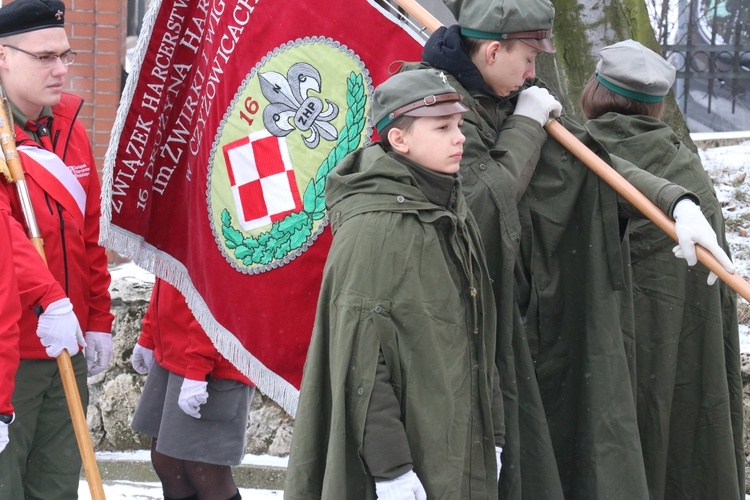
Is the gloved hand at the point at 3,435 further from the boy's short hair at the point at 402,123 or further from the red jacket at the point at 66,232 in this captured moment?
the boy's short hair at the point at 402,123

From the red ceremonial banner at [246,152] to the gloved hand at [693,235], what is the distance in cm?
108

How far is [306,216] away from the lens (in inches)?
153

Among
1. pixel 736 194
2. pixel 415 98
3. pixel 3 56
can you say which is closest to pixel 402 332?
pixel 415 98

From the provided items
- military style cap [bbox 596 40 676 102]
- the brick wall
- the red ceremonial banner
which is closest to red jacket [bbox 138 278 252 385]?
the red ceremonial banner

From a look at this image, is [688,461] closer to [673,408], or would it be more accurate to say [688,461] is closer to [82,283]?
[673,408]

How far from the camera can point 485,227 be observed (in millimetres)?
3242

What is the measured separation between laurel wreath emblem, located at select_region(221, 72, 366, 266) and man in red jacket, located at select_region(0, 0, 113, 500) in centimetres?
60

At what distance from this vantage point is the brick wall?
6941 millimetres

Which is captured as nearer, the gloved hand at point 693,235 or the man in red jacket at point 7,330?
the gloved hand at point 693,235

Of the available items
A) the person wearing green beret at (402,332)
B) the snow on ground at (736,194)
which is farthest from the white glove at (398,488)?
the snow on ground at (736,194)

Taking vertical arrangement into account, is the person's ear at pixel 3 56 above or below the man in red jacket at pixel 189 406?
above

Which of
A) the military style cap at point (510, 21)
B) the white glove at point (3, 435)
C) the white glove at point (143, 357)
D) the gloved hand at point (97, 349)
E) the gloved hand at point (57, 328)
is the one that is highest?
the military style cap at point (510, 21)

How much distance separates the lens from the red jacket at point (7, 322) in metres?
3.38

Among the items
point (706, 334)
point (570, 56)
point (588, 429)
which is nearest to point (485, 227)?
point (588, 429)
